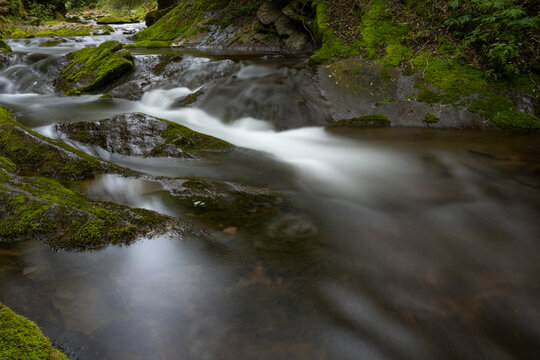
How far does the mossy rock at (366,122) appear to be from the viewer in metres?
6.15

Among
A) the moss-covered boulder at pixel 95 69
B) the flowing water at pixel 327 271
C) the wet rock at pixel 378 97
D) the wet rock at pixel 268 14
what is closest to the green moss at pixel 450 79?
the wet rock at pixel 378 97

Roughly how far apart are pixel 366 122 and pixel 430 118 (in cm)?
126

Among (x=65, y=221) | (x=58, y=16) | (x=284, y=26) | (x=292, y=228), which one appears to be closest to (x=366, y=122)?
(x=292, y=228)

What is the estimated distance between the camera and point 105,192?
10.8ft

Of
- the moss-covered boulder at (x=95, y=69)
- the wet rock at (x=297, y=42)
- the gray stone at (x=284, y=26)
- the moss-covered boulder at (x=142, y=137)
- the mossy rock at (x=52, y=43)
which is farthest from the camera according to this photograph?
the mossy rock at (x=52, y=43)

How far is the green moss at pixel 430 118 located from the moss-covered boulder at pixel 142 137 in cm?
409

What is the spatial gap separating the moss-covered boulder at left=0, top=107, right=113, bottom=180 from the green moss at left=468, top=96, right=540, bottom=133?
682 cm

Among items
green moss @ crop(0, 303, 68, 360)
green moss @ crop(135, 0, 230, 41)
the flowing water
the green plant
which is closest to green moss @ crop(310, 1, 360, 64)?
the green plant

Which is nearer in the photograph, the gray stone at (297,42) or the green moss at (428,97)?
the green moss at (428,97)

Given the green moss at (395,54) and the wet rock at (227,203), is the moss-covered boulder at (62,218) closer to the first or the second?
the wet rock at (227,203)

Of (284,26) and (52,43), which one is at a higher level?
(284,26)

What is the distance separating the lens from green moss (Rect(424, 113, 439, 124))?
5.90m

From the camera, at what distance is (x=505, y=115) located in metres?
5.63

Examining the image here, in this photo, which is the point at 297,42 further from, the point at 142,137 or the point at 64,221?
the point at 64,221
